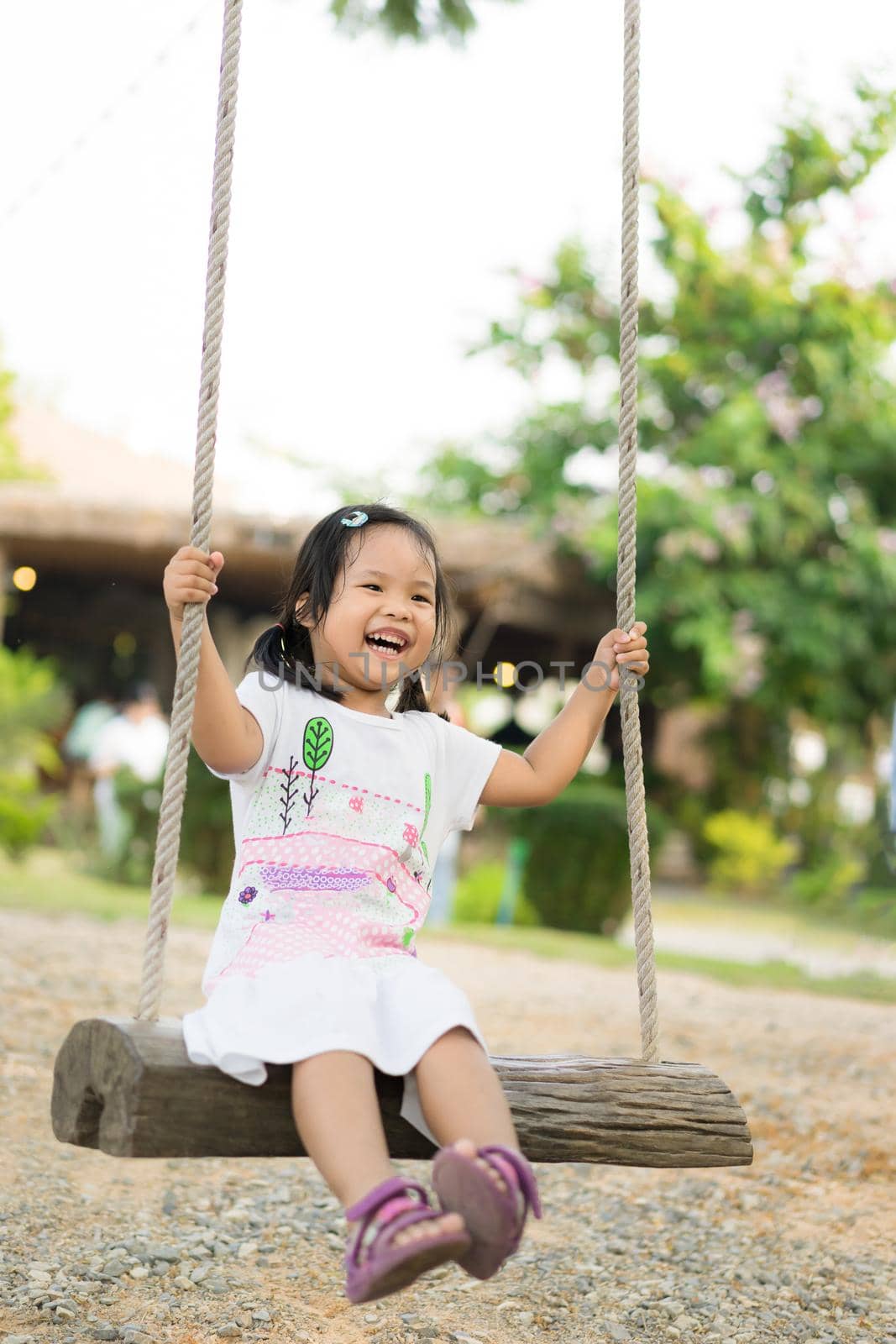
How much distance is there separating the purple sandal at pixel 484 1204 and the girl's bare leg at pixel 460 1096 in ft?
0.28

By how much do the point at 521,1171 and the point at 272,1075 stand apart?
0.36 m

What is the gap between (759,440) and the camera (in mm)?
10930

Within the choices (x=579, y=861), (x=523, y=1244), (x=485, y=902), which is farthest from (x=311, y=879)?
(x=485, y=902)

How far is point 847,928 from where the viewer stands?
10336 mm

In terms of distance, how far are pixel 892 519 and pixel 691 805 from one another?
11.1 ft

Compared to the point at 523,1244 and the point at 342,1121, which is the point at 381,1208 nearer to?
the point at 342,1121

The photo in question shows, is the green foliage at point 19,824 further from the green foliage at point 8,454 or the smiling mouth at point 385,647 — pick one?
the green foliage at point 8,454

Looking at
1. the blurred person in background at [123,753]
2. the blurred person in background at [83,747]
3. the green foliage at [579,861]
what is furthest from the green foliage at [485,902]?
the blurred person in background at [83,747]

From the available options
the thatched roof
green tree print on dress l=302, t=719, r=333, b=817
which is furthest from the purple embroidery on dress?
the thatched roof

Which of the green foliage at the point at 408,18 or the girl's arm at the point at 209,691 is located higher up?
the green foliage at the point at 408,18

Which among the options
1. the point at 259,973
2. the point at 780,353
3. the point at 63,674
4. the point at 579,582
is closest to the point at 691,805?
the point at 579,582

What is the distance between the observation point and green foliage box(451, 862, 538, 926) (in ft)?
30.7

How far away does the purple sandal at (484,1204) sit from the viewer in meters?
1.68

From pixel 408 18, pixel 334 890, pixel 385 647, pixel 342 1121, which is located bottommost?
pixel 342 1121
